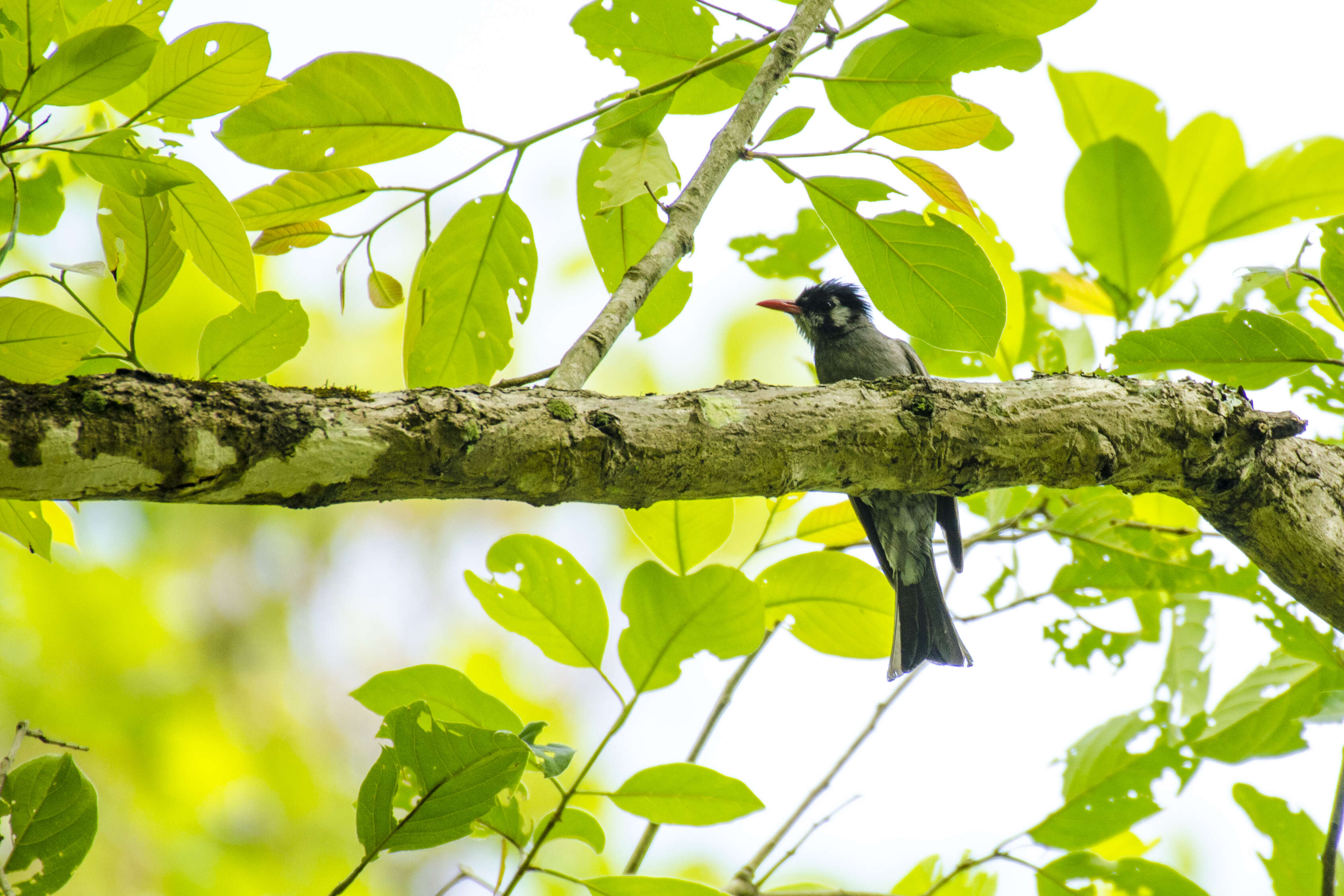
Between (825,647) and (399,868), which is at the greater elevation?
(825,647)

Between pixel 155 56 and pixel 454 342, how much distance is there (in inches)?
33.2

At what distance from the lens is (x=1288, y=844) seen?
1.85m

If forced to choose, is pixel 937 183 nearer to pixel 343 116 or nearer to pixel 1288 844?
pixel 343 116

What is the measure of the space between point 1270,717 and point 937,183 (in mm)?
1484

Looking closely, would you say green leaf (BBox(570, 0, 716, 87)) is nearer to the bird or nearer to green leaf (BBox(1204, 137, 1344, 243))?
the bird

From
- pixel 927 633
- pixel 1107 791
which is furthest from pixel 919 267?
pixel 927 633

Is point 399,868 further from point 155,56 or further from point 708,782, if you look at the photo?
point 155,56

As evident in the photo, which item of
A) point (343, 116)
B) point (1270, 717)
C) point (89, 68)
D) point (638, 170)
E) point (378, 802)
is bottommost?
point (378, 802)

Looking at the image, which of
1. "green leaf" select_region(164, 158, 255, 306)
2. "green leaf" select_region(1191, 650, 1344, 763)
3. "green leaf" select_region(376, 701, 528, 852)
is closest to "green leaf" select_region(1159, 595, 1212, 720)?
"green leaf" select_region(1191, 650, 1344, 763)

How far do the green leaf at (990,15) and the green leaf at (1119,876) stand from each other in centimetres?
176

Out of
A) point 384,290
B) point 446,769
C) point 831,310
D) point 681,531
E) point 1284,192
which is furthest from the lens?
point 831,310

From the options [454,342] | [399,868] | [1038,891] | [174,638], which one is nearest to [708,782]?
[1038,891]

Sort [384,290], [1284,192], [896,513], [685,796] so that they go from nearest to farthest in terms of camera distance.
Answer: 1. [685,796]
2. [384,290]
3. [1284,192]
4. [896,513]

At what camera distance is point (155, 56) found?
4.27ft
